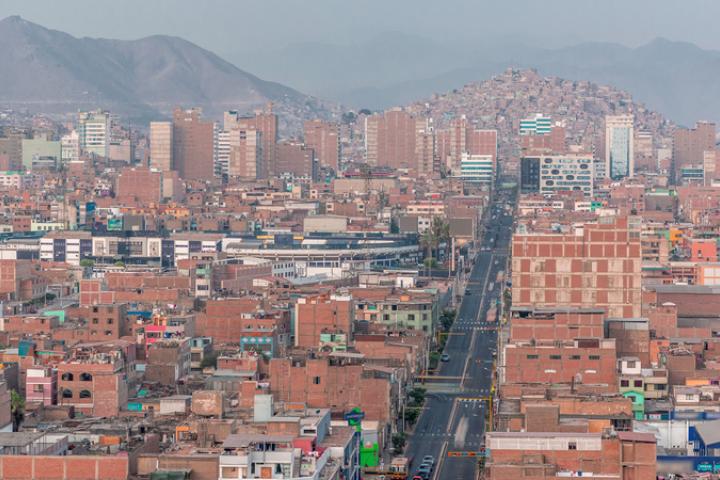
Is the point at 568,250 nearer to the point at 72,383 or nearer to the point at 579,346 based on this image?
the point at 579,346

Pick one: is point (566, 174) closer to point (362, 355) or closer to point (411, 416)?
point (362, 355)

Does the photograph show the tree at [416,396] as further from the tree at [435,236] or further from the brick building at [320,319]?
the tree at [435,236]

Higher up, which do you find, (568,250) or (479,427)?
(568,250)

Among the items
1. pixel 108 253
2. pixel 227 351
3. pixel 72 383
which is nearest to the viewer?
pixel 72 383

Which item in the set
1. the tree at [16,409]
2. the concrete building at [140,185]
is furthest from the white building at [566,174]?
the tree at [16,409]

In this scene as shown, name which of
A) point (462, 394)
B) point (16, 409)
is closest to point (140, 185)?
point (462, 394)

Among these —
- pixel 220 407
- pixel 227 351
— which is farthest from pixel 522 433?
pixel 227 351

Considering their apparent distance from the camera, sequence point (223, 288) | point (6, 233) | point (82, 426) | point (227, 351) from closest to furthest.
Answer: point (82, 426)
point (227, 351)
point (223, 288)
point (6, 233)
